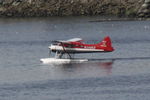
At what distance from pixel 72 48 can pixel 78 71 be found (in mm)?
4952

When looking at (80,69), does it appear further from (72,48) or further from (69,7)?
(69,7)

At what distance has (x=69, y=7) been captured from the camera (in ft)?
416

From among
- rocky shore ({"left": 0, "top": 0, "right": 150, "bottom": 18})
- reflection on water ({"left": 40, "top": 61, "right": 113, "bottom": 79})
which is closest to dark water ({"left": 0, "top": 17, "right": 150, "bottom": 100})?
reflection on water ({"left": 40, "top": 61, "right": 113, "bottom": 79})

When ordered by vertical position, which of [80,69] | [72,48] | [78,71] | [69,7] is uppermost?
[72,48]

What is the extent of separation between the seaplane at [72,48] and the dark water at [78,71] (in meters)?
1.20

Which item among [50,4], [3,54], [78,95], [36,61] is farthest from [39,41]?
[50,4]

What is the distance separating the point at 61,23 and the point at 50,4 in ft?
59.9

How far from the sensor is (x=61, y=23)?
112 meters

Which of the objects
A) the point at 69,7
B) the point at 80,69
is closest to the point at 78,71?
the point at 80,69

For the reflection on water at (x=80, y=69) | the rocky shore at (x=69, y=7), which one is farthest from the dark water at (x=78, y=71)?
the rocky shore at (x=69, y=7)

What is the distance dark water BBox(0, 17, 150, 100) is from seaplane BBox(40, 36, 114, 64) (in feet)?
3.93

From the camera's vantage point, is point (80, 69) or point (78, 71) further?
point (80, 69)

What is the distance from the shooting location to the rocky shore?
121562 mm

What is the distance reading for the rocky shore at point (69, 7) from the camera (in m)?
122
